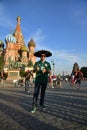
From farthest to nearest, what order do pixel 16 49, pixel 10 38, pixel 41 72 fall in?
pixel 16 49
pixel 10 38
pixel 41 72

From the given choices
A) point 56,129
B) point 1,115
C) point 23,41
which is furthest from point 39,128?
point 23,41

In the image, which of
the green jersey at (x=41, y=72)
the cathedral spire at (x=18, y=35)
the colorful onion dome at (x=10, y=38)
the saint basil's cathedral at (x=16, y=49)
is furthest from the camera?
the cathedral spire at (x=18, y=35)

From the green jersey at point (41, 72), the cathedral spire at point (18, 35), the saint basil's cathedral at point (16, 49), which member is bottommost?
the green jersey at point (41, 72)

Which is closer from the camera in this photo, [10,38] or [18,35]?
[10,38]

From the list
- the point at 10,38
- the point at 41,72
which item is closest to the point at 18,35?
the point at 10,38

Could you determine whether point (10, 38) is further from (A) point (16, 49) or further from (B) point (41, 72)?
(B) point (41, 72)

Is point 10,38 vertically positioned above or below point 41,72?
above

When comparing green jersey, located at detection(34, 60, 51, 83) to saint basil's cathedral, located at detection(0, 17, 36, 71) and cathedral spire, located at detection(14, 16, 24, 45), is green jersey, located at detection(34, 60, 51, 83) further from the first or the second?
cathedral spire, located at detection(14, 16, 24, 45)

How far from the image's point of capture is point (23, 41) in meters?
108

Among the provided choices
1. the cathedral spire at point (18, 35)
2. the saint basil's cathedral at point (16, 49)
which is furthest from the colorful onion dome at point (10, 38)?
the cathedral spire at point (18, 35)

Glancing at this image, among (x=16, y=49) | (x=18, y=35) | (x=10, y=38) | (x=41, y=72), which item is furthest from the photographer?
(x=18, y=35)

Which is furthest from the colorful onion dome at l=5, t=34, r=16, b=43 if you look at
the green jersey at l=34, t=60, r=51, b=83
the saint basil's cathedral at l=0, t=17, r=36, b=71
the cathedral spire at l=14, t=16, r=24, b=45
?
the green jersey at l=34, t=60, r=51, b=83

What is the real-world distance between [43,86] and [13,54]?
9128cm

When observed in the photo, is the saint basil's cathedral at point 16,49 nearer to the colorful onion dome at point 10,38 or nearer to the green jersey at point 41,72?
the colorful onion dome at point 10,38
